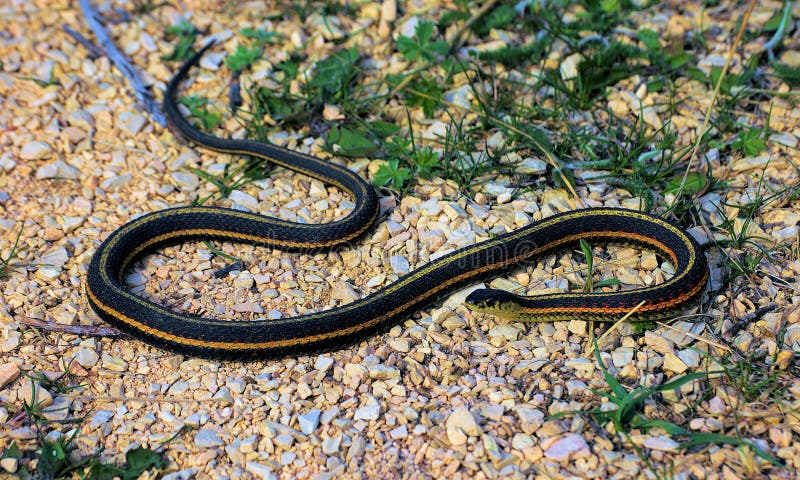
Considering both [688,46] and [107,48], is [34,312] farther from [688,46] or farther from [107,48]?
[688,46]

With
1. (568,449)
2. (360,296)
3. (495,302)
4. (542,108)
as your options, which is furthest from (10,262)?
(542,108)

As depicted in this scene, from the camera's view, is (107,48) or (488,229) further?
(107,48)

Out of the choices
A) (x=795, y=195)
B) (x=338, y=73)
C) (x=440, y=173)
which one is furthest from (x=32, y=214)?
(x=795, y=195)

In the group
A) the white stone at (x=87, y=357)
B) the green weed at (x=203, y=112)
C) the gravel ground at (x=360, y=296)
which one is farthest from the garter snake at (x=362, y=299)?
the green weed at (x=203, y=112)

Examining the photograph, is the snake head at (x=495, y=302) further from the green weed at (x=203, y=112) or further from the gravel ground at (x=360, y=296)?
the green weed at (x=203, y=112)

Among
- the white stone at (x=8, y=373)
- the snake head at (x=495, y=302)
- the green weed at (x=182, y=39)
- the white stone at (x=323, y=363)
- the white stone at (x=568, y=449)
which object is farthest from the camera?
the green weed at (x=182, y=39)

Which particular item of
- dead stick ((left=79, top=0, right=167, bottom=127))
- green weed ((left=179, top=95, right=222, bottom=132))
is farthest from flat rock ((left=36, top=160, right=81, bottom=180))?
green weed ((left=179, top=95, right=222, bottom=132))

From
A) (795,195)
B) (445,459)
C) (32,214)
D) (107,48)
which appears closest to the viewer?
(445,459)

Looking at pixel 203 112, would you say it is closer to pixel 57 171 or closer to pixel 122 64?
pixel 122 64
